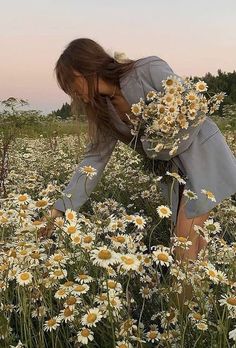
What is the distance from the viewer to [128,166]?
4613 mm

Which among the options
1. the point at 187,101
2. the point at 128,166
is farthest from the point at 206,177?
the point at 128,166

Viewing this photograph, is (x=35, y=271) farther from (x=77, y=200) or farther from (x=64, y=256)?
(x=77, y=200)

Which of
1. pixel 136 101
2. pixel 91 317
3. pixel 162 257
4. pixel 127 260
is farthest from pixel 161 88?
pixel 91 317

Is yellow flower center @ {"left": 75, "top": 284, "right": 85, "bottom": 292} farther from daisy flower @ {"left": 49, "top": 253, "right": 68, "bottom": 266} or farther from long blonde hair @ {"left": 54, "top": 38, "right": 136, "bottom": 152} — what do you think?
long blonde hair @ {"left": 54, "top": 38, "right": 136, "bottom": 152}

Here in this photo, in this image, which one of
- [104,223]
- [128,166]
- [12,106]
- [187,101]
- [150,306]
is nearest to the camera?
[104,223]

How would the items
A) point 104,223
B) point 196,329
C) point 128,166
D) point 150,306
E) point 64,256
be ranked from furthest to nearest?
1. point 128,166
2. point 150,306
3. point 104,223
4. point 64,256
5. point 196,329

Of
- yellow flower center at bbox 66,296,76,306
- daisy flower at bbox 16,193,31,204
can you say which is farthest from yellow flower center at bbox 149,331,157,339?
daisy flower at bbox 16,193,31,204

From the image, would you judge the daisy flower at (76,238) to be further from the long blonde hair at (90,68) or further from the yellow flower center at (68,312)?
the long blonde hair at (90,68)

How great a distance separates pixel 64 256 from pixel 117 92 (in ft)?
3.85

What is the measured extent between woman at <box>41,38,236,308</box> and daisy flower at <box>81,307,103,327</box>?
1.02m

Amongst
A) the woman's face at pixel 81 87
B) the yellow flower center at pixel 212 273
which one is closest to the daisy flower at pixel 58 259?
the yellow flower center at pixel 212 273

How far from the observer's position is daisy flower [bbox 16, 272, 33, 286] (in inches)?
67.3

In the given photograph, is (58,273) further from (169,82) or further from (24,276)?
(169,82)

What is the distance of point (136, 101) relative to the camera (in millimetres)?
2750
